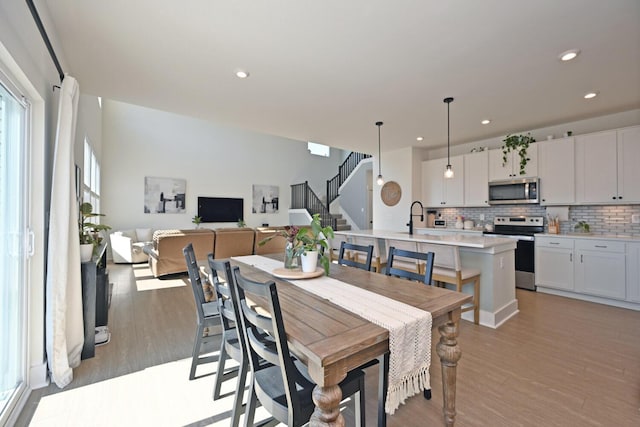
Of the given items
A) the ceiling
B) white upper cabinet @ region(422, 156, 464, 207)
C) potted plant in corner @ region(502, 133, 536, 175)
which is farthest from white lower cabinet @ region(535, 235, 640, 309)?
the ceiling

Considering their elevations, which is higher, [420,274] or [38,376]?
[420,274]

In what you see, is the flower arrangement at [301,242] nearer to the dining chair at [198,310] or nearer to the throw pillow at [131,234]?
the dining chair at [198,310]

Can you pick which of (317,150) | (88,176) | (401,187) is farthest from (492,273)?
(317,150)

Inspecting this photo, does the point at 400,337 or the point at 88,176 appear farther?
the point at 88,176

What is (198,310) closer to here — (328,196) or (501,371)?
(501,371)

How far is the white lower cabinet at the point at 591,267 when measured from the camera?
140 inches

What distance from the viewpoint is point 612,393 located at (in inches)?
75.5

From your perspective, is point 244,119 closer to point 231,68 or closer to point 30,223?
point 231,68

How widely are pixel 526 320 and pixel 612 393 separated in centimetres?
134

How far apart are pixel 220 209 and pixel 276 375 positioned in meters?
8.32

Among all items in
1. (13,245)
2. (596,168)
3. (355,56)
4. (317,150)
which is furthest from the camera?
(317,150)

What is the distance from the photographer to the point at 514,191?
4.84m

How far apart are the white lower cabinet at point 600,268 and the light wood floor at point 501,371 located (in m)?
0.32

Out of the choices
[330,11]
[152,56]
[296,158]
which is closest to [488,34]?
[330,11]
